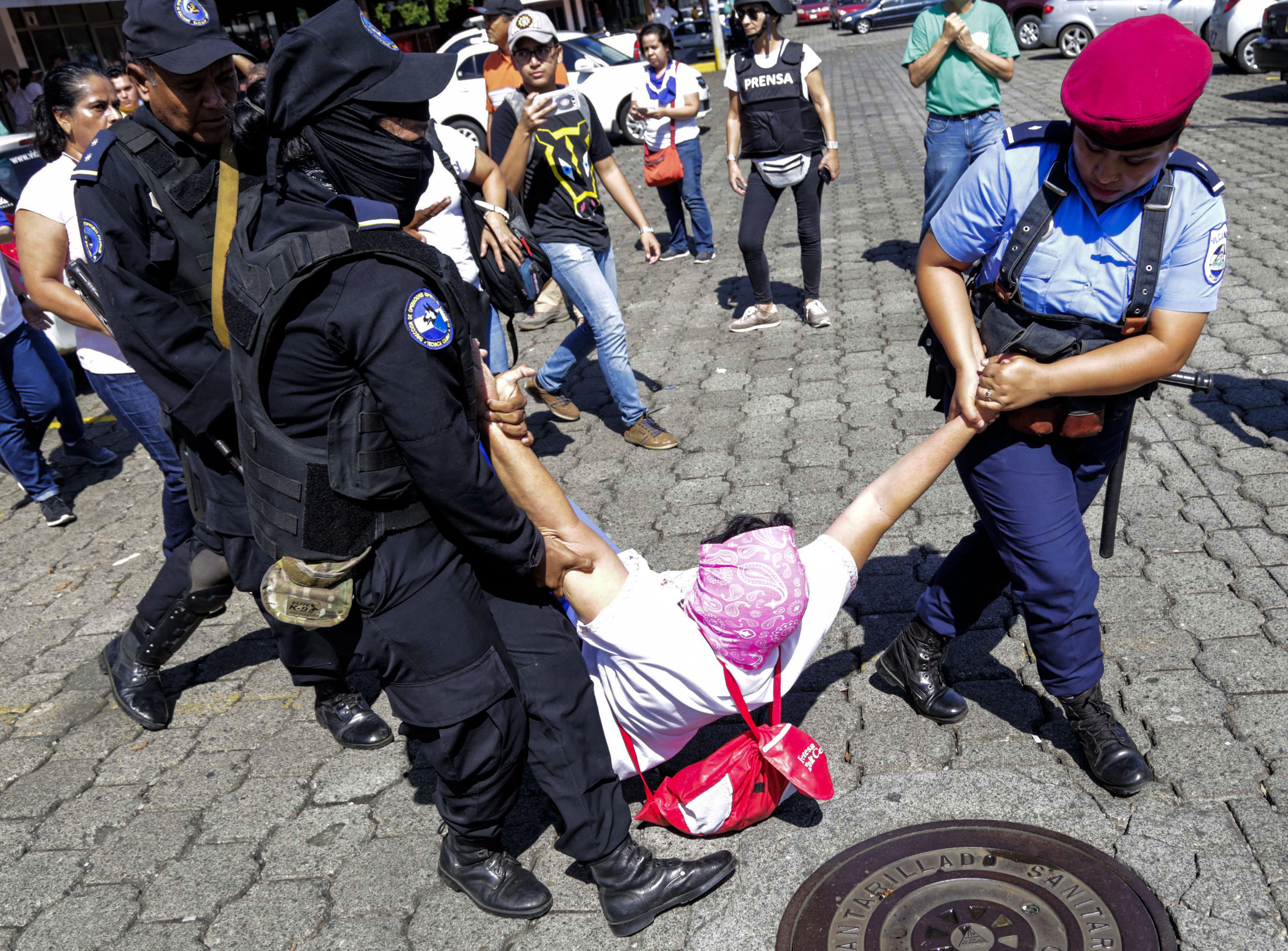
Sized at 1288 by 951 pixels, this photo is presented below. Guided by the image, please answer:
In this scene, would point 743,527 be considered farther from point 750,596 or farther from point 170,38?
point 170,38

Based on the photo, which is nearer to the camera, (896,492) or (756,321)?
(896,492)

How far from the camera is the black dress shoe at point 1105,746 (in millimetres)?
2908

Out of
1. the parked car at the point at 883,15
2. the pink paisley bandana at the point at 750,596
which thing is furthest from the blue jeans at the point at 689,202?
the parked car at the point at 883,15

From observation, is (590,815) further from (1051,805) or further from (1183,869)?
(1183,869)

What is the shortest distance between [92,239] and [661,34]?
23.5ft

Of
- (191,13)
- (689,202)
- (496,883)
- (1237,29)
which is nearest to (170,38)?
(191,13)

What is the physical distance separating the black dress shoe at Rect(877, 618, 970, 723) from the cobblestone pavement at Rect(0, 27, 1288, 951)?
0.23 feet

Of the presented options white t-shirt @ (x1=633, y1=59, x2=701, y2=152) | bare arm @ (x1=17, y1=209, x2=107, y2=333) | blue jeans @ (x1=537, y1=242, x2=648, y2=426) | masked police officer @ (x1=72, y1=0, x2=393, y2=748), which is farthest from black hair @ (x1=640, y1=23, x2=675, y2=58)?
masked police officer @ (x1=72, y1=0, x2=393, y2=748)

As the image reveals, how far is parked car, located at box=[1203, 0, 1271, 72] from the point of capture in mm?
14047

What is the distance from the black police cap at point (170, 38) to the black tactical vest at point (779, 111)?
14.1 ft

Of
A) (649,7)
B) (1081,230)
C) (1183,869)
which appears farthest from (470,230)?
(649,7)

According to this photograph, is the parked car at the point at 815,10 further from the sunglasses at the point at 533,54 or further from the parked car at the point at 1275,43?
the sunglasses at the point at 533,54

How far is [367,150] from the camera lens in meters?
2.23

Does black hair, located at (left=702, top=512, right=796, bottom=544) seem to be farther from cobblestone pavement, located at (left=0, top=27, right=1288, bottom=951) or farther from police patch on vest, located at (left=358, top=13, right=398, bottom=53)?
police patch on vest, located at (left=358, top=13, right=398, bottom=53)
